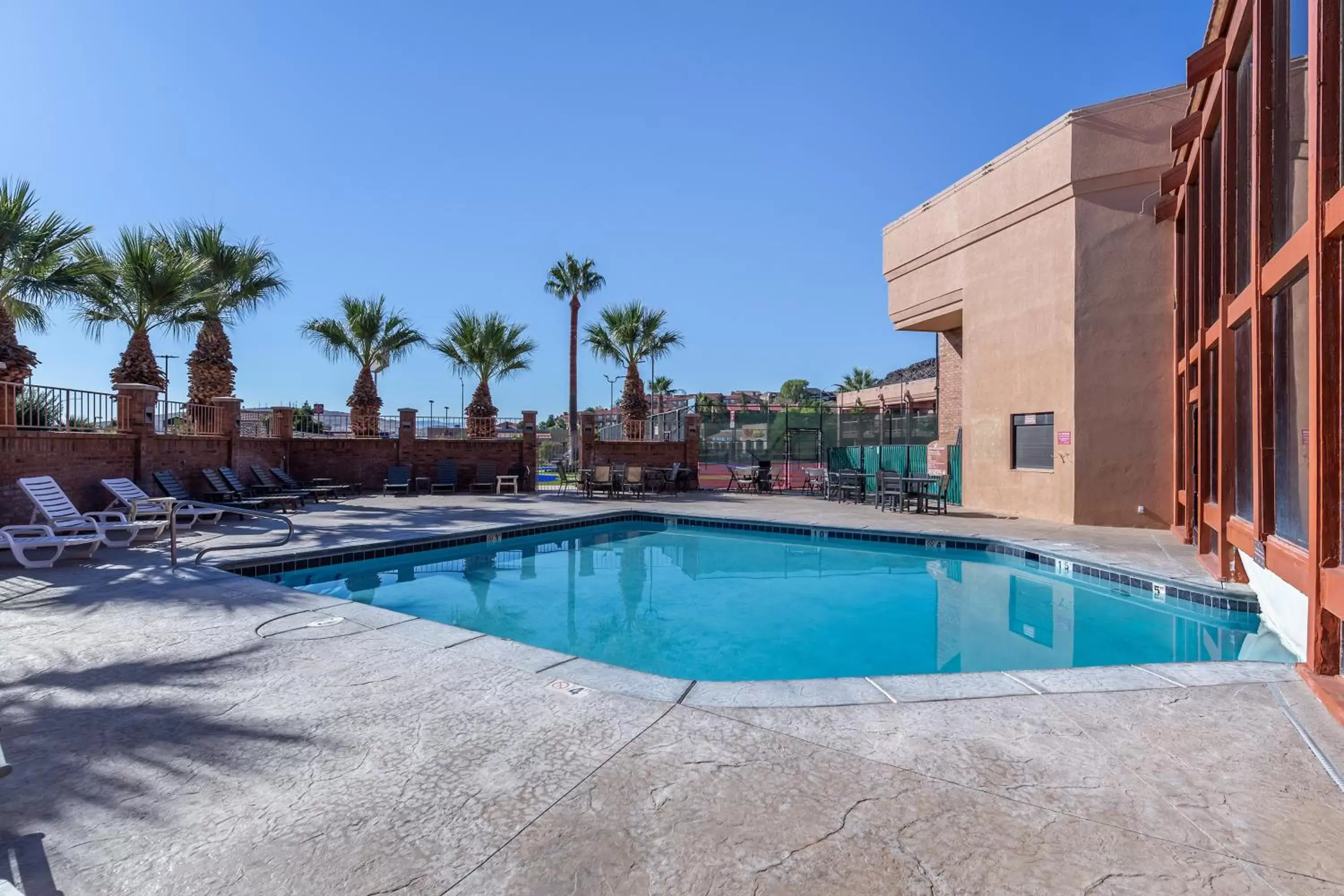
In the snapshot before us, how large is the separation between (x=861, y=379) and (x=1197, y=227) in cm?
5390

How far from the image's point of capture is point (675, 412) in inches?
729

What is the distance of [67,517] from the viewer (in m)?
8.05

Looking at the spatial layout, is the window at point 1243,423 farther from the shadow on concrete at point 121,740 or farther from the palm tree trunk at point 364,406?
the palm tree trunk at point 364,406

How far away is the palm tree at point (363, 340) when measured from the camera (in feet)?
59.1

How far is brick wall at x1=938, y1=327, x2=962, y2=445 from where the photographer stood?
15.1 m

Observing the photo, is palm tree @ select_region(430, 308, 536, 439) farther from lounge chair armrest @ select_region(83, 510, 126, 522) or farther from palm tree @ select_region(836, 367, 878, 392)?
palm tree @ select_region(836, 367, 878, 392)

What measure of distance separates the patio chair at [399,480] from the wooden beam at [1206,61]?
52.6ft

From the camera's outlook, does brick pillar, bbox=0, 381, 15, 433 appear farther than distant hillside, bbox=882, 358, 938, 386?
No

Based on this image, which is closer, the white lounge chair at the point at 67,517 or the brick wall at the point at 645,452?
the white lounge chair at the point at 67,517

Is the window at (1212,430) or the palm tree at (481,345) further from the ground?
the palm tree at (481,345)

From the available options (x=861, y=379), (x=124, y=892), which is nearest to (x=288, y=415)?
(x=124, y=892)

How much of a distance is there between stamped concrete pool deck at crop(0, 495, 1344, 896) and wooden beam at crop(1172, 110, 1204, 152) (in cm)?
716

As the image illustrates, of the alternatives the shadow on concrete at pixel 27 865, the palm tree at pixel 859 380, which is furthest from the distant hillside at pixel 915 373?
the shadow on concrete at pixel 27 865

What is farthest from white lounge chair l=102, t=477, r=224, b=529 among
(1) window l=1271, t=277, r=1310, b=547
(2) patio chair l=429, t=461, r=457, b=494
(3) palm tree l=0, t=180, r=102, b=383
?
(1) window l=1271, t=277, r=1310, b=547
